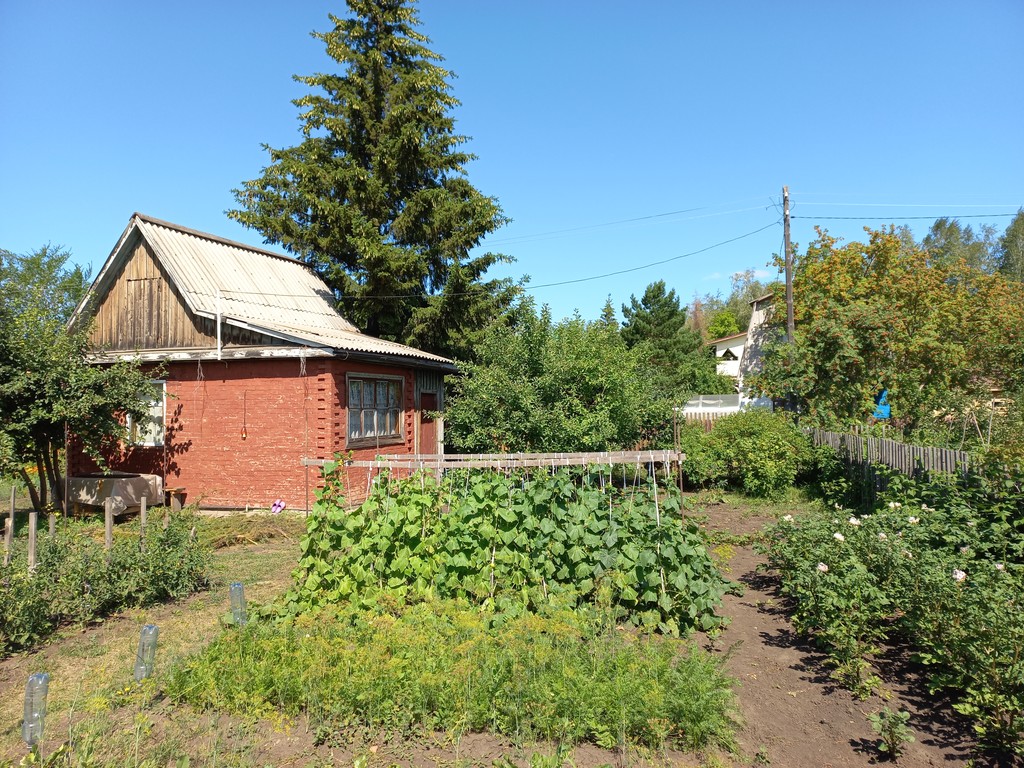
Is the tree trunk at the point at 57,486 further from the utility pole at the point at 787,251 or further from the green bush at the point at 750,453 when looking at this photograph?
the utility pole at the point at 787,251

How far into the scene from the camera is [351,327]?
18016 millimetres

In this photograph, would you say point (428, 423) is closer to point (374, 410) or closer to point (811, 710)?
point (374, 410)

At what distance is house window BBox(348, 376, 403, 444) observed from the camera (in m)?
13.4

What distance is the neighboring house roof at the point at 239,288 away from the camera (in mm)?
13023

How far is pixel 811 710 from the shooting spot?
438 cm

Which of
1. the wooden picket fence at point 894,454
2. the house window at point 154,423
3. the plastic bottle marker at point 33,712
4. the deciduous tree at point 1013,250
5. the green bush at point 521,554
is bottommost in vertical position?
the plastic bottle marker at point 33,712

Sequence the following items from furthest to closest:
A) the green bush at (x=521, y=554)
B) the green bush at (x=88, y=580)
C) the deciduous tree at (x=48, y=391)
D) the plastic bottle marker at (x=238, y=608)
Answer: the deciduous tree at (x=48, y=391), the green bush at (x=521, y=554), the green bush at (x=88, y=580), the plastic bottle marker at (x=238, y=608)

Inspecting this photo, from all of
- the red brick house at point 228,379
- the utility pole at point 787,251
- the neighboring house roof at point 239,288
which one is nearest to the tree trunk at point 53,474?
the red brick house at point 228,379

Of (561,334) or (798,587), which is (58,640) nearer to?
(798,587)

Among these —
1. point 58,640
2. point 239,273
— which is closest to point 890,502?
point 58,640

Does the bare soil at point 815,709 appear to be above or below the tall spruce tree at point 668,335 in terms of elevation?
below

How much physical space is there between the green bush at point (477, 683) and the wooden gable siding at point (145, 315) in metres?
10.2

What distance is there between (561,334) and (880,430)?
673 centimetres

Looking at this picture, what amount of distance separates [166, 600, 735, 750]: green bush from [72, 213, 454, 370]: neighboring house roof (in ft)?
26.7
